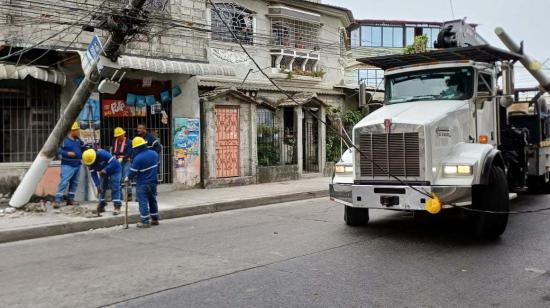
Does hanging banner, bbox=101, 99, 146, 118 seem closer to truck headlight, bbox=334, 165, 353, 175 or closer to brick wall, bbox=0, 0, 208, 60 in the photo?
brick wall, bbox=0, 0, 208, 60

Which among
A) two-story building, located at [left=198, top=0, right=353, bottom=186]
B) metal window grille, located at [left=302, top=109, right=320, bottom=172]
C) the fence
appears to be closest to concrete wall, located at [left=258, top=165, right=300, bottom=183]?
two-story building, located at [left=198, top=0, right=353, bottom=186]

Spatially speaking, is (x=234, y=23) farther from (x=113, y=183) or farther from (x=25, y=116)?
(x=113, y=183)

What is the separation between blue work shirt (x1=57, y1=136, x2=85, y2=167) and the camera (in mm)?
11219

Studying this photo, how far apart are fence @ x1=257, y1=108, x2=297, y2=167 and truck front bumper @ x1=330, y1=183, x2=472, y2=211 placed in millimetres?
9137

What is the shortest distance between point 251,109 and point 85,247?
29.9 ft

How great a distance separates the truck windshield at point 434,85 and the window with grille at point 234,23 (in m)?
8.34

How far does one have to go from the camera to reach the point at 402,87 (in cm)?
927

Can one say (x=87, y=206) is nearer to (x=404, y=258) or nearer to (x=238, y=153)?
(x=238, y=153)

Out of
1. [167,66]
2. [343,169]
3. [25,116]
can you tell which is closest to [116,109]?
[167,66]

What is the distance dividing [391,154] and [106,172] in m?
5.87

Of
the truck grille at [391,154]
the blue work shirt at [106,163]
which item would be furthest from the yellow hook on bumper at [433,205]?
the blue work shirt at [106,163]

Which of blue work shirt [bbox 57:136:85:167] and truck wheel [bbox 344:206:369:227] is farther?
blue work shirt [bbox 57:136:85:167]

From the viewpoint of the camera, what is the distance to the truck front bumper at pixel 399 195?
732 centimetres

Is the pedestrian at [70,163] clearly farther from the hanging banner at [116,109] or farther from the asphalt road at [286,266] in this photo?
the asphalt road at [286,266]
